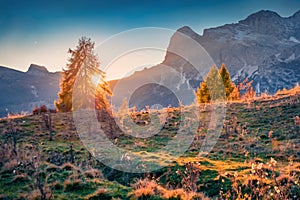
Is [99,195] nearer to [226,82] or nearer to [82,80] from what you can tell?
[82,80]

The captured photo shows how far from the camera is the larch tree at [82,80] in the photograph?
107ft

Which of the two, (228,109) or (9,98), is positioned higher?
(9,98)

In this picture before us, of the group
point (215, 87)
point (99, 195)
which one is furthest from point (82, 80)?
point (99, 195)

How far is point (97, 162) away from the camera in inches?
420

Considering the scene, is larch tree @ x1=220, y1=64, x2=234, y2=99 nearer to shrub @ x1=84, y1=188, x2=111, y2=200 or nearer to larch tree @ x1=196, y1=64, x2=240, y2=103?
larch tree @ x1=196, y1=64, x2=240, y2=103

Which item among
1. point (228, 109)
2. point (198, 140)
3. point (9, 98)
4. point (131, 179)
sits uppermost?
point (9, 98)

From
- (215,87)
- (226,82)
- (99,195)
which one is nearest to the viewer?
(99,195)

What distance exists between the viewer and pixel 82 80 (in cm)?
3316

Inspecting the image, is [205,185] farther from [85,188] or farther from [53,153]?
[53,153]

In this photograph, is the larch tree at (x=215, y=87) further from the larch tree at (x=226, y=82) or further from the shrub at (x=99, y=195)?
the shrub at (x=99, y=195)

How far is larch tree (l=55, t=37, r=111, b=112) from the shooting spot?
32.8m

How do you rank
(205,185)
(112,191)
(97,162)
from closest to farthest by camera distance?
(112,191) < (205,185) < (97,162)

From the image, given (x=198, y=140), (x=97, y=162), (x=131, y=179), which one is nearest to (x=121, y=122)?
(x=198, y=140)

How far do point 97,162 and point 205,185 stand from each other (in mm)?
4716
